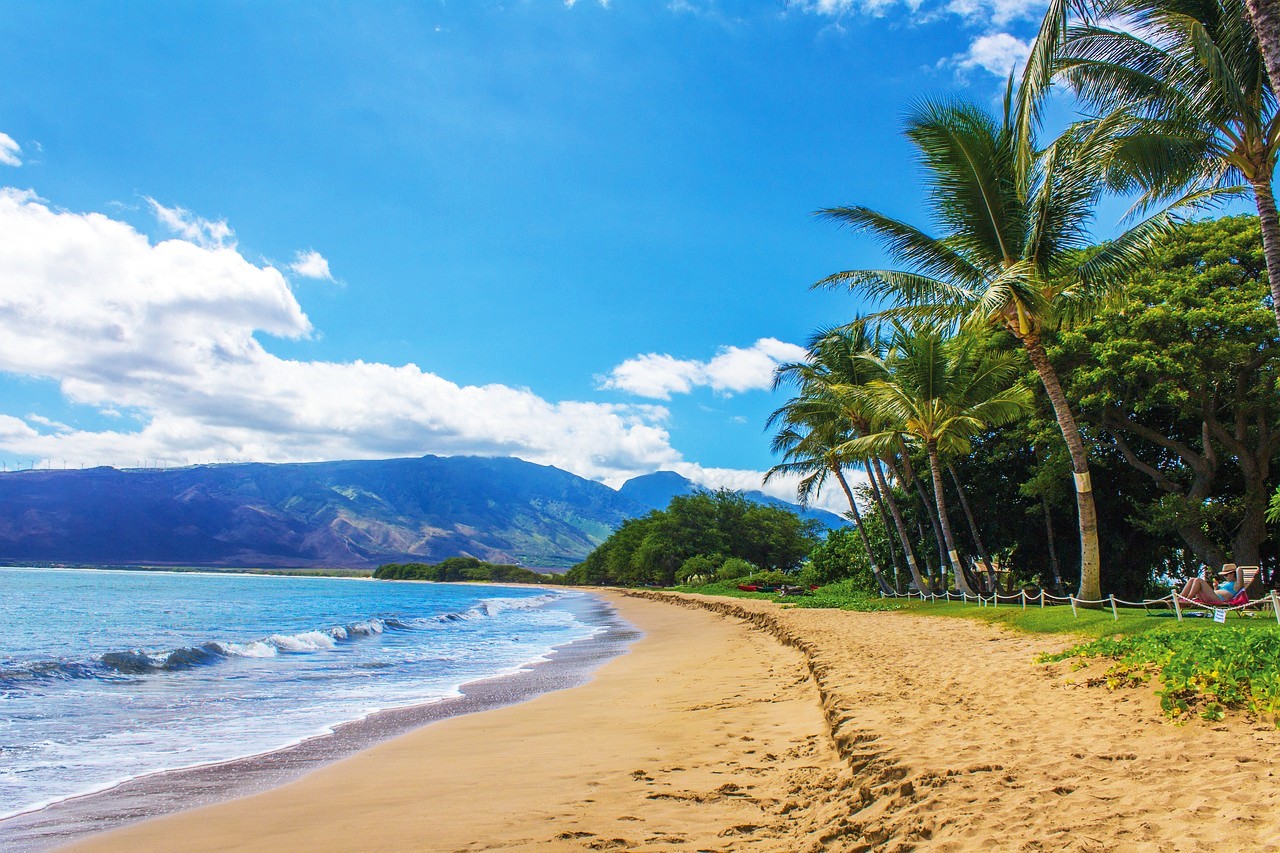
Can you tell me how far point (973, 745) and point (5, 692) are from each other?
43.8 ft

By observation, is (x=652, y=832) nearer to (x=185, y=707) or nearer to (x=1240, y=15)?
(x=185, y=707)

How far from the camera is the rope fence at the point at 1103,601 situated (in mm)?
9873

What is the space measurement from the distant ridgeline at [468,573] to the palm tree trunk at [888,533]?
90.0 metres

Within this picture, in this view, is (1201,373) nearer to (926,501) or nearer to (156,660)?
(926,501)

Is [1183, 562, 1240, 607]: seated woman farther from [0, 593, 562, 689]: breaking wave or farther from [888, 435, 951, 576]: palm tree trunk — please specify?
[0, 593, 562, 689]: breaking wave

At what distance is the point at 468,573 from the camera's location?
152 meters

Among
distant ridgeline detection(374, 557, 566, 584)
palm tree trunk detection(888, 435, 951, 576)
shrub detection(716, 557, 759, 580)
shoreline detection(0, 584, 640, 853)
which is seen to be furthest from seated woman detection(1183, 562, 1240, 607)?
distant ridgeline detection(374, 557, 566, 584)

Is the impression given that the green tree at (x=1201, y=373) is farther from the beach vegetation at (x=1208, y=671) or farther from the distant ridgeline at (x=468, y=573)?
the distant ridgeline at (x=468, y=573)

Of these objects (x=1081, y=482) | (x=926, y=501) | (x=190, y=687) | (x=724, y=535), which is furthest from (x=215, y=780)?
(x=724, y=535)

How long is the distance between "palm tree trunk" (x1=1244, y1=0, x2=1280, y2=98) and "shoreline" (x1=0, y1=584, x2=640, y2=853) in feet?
35.1

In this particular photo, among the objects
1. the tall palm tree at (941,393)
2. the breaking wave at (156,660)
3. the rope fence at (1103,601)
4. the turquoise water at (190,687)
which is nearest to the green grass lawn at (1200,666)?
the rope fence at (1103,601)

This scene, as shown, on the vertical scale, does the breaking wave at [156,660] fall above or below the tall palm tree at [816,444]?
below

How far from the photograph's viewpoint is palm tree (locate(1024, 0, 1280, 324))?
877 centimetres

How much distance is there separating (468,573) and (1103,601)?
5876 inches
